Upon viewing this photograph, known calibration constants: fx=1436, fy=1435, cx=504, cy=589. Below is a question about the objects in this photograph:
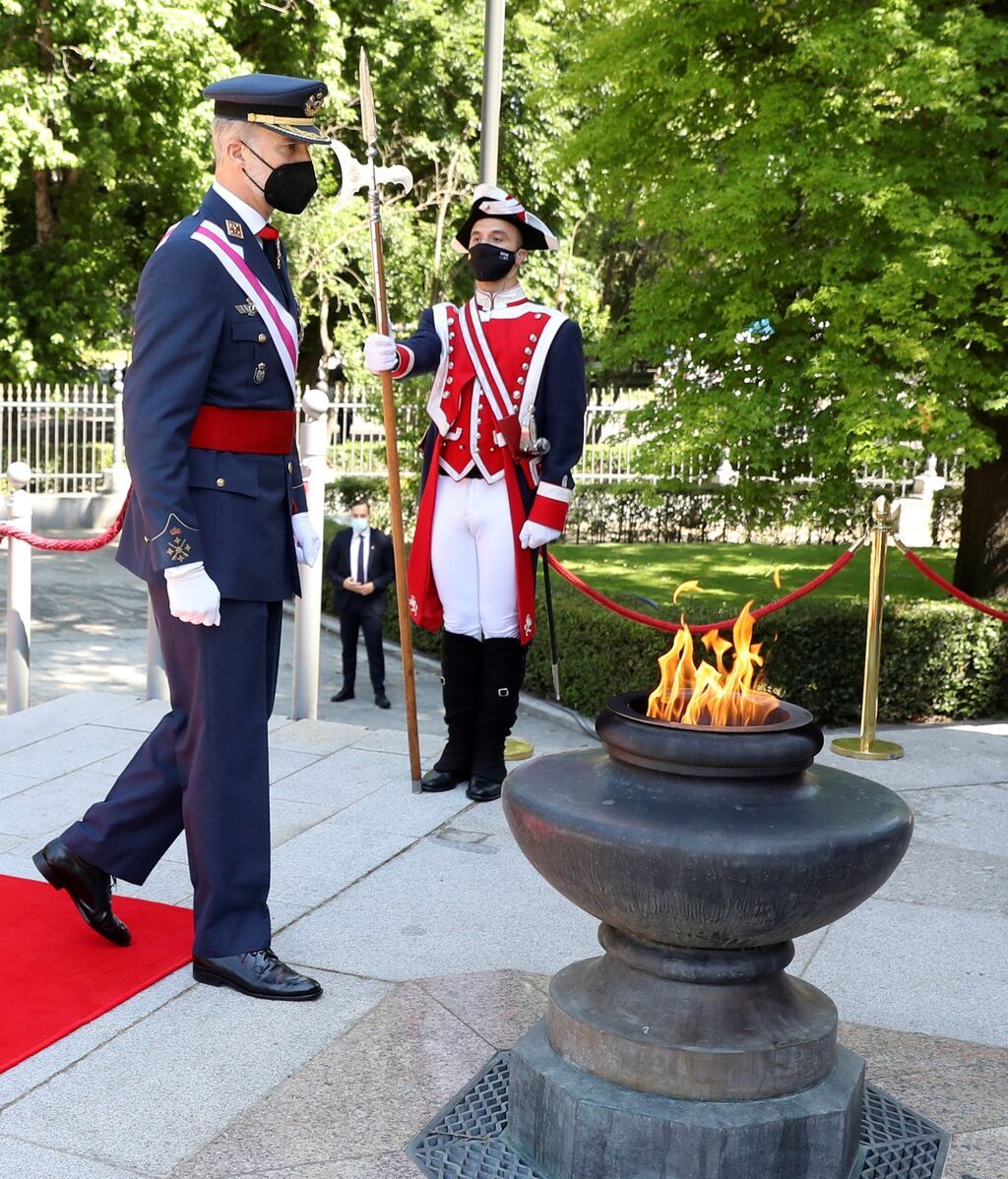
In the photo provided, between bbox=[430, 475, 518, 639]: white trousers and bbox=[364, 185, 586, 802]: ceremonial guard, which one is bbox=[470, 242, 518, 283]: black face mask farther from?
bbox=[430, 475, 518, 639]: white trousers

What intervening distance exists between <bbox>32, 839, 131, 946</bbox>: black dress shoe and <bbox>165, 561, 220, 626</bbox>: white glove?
84cm

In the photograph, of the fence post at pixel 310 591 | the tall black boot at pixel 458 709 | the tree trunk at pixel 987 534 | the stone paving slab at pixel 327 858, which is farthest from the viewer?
the tree trunk at pixel 987 534

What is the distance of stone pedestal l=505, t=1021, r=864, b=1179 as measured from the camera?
2791 mm

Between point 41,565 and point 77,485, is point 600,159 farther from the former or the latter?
point 77,485

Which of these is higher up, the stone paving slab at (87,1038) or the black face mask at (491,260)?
the black face mask at (491,260)

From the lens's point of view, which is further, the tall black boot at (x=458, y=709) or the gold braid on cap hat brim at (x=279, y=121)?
the tall black boot at (x=458, y=709)

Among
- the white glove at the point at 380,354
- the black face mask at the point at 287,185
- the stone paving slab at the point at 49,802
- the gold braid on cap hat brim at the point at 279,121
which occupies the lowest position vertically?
the stone paving slab at the point at 49,802

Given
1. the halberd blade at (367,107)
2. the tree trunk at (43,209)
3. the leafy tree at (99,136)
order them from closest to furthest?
the halberd blade at (367,107) < the leafy tree at (99,136) < the tree trunk at (43,209)

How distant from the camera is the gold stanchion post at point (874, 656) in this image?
6699mm

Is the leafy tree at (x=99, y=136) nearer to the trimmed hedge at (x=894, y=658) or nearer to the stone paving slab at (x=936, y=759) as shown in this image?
the trimmed hedge at (x=894, y=658)

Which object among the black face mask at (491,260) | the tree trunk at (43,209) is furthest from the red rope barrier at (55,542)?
the tree trunk at (43,209)

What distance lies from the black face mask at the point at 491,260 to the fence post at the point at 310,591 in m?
1.45

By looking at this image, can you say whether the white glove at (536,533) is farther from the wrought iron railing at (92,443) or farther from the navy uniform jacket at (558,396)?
the wrought iron railing at (92,443)

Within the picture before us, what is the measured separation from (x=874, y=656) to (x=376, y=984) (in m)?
3.65
